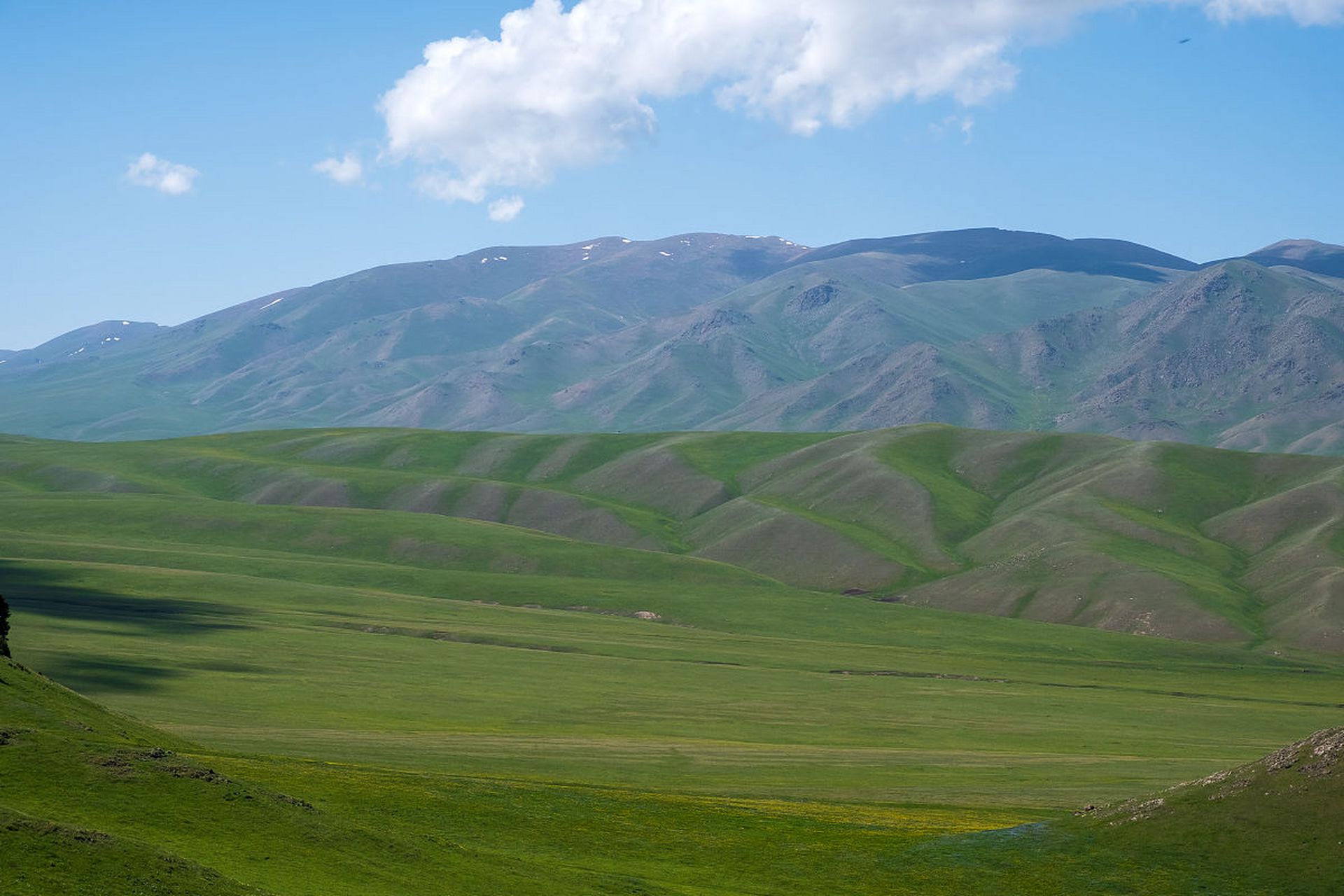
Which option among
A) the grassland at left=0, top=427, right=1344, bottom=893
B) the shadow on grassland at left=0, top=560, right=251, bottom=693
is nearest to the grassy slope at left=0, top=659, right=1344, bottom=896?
the grassland at left=0, top=427, right=1344, bottom=893

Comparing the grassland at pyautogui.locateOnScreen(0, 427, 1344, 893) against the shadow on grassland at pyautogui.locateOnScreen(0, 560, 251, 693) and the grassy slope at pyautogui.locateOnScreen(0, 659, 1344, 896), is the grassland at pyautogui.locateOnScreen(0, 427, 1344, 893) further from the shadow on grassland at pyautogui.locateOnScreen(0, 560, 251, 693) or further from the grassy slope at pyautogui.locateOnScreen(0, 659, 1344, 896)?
the shadow on grassland at pyautogui.locateOnScreen(0, 560, 251, 693)

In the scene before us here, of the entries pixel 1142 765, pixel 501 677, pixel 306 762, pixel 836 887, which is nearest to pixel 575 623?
pixel 501 677

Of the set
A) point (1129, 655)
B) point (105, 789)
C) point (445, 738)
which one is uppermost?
point (105, 789)

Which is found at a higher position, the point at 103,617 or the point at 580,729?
the point at 103,617

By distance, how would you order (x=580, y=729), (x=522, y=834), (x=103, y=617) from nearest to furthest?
1. (x=522, y=834)
2. (x=580, y=729)
3. (x=103, y=617)

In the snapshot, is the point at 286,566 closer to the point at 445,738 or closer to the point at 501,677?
the point at 501,677

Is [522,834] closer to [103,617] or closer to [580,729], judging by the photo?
[580,729]

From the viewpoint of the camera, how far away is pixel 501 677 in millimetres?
124562

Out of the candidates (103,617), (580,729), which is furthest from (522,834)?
(103,617)

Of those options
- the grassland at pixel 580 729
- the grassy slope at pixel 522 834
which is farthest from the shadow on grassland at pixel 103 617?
the grassy slope at pixel 522 834

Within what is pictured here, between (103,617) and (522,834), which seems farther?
(103,617)

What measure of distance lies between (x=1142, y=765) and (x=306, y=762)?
189 feet

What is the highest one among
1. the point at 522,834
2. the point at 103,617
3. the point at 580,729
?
the point at 103,617

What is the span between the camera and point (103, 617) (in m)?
132
